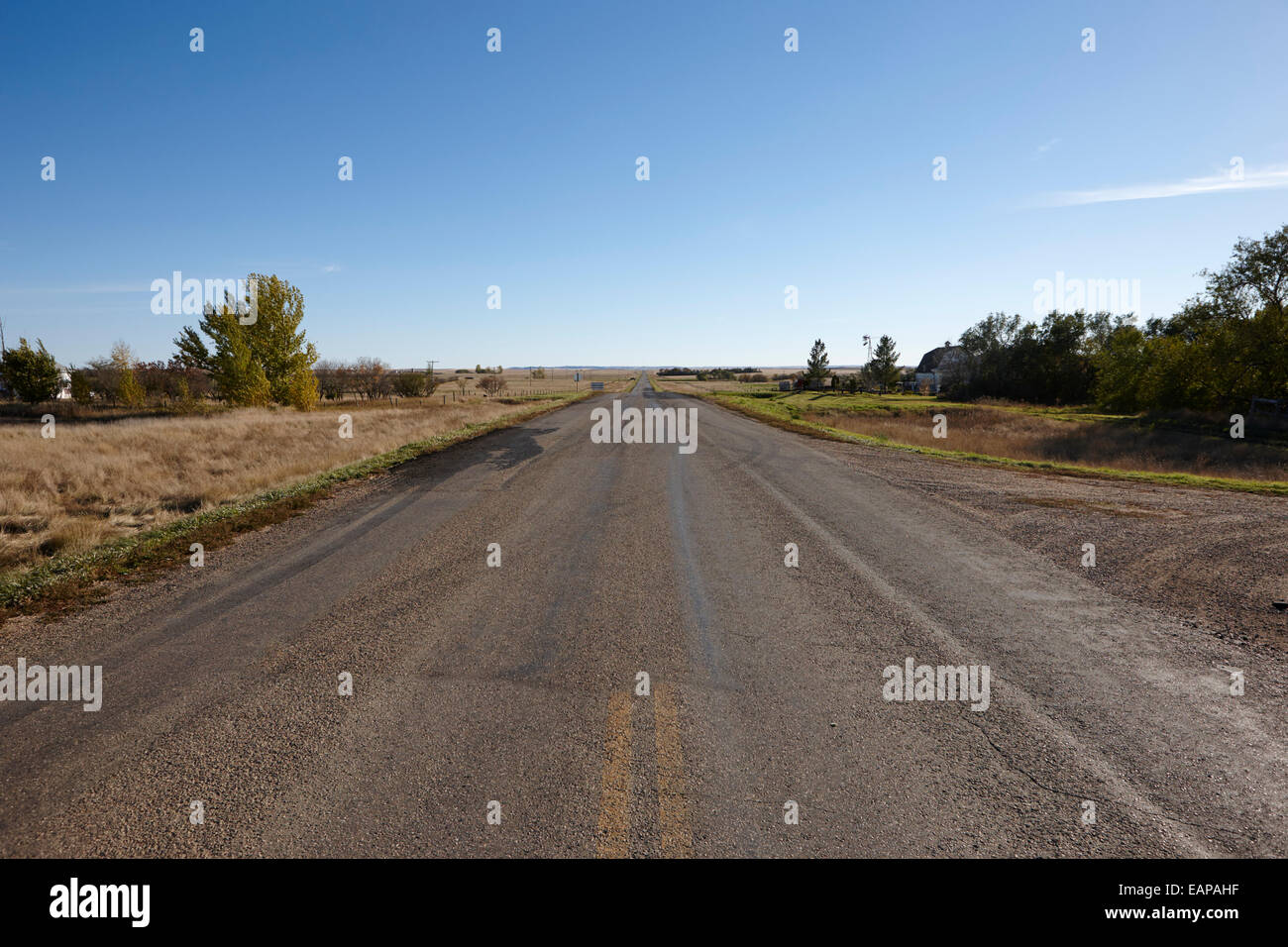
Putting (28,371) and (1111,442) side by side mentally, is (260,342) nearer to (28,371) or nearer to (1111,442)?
(28,371)

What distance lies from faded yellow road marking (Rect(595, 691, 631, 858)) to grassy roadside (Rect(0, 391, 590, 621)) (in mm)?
6010

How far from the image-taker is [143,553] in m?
7.85

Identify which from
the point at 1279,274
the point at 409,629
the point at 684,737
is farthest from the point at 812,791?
the point at 1279,274

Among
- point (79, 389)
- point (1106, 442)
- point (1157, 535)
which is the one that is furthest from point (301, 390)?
point (1106, 442)

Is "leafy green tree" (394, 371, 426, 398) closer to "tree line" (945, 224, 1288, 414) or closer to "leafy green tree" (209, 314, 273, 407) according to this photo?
"leafy green tree" (209, 314, 273, 407)

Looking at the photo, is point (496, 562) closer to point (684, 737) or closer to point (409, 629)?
point (409, 629)

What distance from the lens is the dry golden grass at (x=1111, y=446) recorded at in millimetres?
21266

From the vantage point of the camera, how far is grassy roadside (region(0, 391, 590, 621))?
6332 mm

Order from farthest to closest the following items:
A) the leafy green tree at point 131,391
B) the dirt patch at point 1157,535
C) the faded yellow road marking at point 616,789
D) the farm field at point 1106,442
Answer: the leafy green tree at point 131,391 → the farm field at point 1106,442 → the dirt patch at point 1157,535 → the faded yellow road marking at point 616,789

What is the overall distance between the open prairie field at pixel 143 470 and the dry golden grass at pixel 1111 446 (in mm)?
20736

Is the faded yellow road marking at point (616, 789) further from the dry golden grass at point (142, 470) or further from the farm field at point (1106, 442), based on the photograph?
the farm field at point (1106, 442)

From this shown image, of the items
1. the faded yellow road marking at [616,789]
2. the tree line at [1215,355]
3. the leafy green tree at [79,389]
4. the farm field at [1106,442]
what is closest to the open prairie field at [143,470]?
the faded yellow road marking at [616,789]

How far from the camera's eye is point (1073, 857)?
2828 mm
